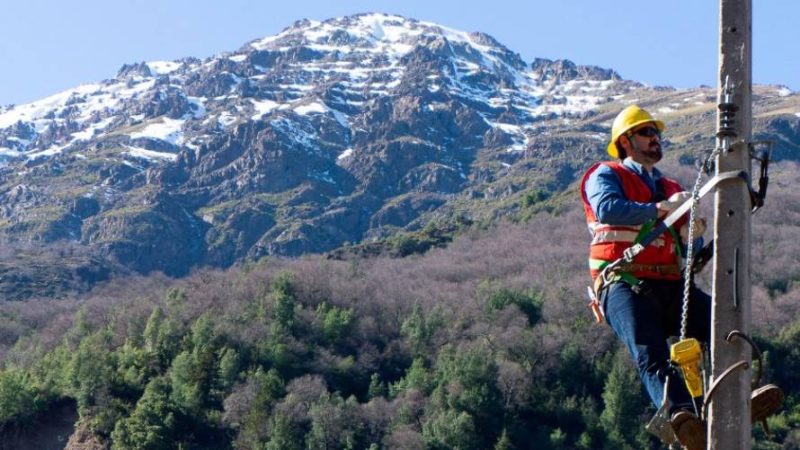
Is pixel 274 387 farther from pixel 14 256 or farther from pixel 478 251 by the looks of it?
pixel 14 256

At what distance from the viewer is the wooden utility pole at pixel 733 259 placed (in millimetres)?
6953

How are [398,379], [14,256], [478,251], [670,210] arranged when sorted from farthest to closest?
[14,256]
[478,251]
[398,379]
[670,210]

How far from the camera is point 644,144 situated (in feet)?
28.9

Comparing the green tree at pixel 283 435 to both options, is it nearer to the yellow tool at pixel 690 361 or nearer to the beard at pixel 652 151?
the beard at pixel 652 151

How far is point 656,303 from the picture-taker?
8.36 m

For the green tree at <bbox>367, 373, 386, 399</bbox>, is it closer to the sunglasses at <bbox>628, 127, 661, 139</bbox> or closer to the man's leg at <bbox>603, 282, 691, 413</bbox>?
the sunglasses at <bbox>628, 127, 661, 139</bbox>

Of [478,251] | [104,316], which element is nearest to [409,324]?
[104,316]

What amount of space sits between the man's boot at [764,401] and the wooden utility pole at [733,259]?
329 mm

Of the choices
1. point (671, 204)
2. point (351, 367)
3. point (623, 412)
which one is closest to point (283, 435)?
point (351, 367)

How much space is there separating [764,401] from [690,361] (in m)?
0.53

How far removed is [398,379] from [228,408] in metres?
15.8

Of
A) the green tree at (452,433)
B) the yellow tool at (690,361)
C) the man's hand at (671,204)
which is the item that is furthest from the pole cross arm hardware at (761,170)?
the green tree at (452,433)

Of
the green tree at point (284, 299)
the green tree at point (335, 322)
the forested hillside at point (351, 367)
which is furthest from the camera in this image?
the green tree at point (284, 299)

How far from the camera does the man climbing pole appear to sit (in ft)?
26.6
